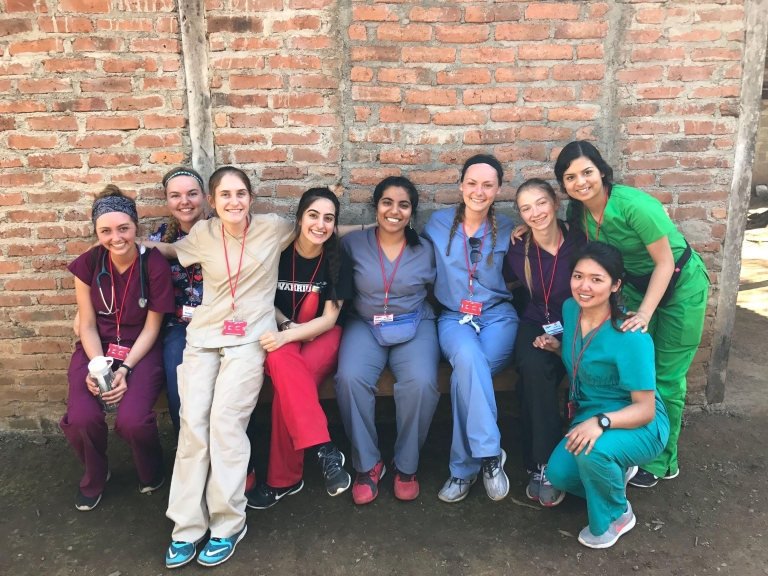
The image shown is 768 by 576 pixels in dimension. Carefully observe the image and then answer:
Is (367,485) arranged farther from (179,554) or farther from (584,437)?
(584,437)

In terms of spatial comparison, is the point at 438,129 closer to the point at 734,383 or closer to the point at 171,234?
the point at 171,234

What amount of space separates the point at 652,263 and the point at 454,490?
1.62 m

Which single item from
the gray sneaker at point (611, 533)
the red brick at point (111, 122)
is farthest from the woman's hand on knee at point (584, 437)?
the red brick at point (111, 122)

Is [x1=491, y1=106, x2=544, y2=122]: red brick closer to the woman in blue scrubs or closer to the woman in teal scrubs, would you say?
the woman in blue scrubs

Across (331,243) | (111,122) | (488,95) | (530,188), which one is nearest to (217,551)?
(331,243)

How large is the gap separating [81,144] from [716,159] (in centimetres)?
387

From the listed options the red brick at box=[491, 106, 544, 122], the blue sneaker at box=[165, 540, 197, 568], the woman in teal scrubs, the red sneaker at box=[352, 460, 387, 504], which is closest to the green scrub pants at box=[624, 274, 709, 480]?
the woman in teal scrubs

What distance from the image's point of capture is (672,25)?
3.41 meters

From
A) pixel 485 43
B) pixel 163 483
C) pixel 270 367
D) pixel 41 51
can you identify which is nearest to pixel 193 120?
pixel 41 51

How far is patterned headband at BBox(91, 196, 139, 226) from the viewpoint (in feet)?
9.75

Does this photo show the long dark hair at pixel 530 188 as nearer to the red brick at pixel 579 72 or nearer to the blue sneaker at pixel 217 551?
the red brick at pixel 579 72

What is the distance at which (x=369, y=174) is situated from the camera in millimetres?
3578

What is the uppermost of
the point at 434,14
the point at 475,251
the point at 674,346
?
the point at 434,14

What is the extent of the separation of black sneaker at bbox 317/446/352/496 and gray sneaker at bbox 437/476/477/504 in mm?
501
